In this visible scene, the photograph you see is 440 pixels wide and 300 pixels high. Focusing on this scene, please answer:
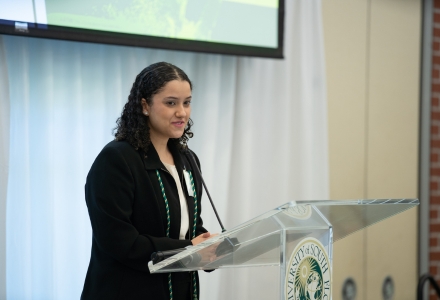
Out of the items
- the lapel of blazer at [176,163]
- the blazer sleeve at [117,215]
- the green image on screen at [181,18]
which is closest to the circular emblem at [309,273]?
the blazer sleeve at [117,215]

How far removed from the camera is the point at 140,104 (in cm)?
199

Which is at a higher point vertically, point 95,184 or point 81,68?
point 81,68

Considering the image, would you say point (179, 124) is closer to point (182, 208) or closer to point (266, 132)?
point (182, 208)

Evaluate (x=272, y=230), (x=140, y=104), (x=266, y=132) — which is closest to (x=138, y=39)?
(x=140, y=104)

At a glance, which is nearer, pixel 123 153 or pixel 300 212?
pixel 300 212

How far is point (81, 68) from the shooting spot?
278cm

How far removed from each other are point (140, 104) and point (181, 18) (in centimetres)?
109

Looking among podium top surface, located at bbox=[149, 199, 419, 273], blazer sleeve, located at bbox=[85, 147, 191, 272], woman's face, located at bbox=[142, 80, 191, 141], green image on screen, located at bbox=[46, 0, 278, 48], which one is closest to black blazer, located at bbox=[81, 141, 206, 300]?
blazer sleeve, located at bbox=[85, 147, 191, 272]

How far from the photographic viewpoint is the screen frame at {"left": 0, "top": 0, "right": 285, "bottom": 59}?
98.6 inches

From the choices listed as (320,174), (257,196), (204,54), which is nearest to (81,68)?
(204,54)

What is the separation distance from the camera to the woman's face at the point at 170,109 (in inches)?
76.4

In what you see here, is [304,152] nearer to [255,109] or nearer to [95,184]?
[255,109]

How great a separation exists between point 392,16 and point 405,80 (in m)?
0.48

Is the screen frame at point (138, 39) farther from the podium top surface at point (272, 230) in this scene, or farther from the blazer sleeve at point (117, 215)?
the podium top surface at point (272, 230)
